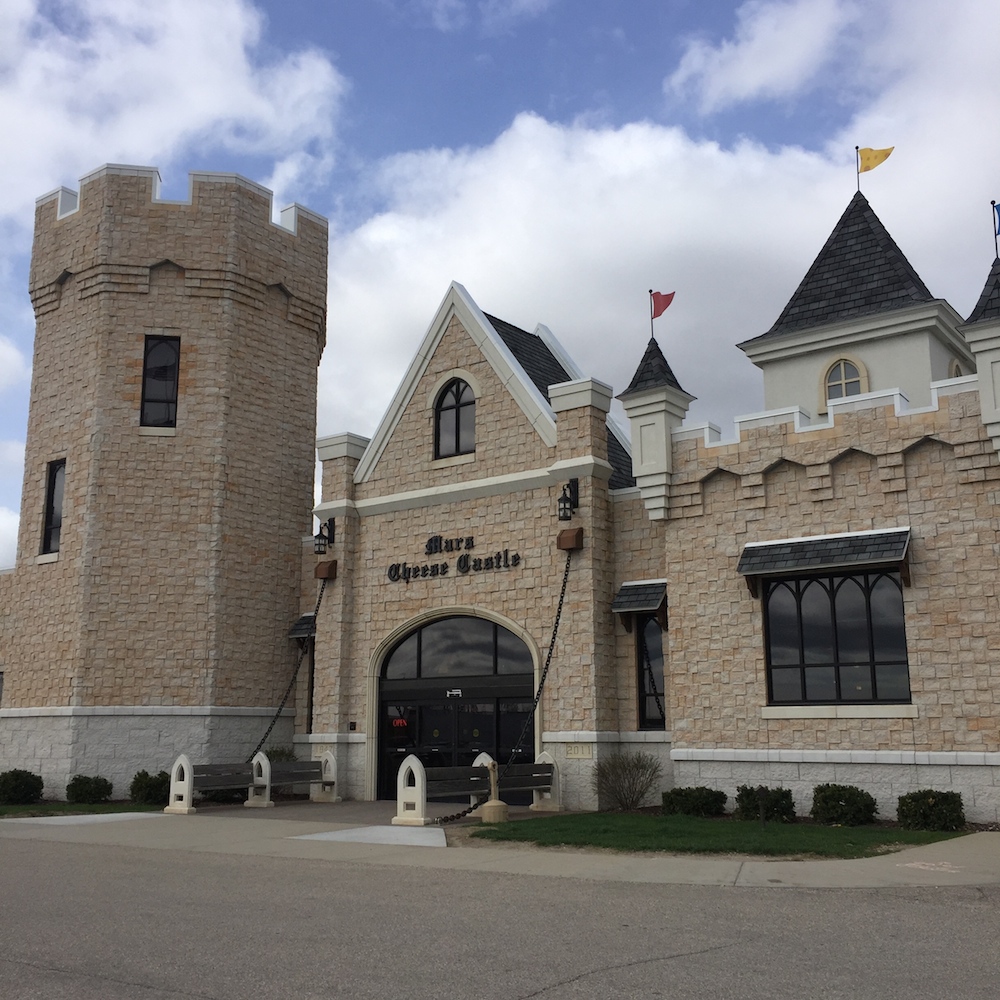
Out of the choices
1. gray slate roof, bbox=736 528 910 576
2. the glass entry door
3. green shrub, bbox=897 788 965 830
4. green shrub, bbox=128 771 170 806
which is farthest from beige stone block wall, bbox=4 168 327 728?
green shrub, bbox=897 788 965 830

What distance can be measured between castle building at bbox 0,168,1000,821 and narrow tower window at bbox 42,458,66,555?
8 centimetres

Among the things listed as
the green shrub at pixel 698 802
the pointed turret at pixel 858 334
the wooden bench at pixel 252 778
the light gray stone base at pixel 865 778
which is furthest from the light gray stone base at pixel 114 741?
the pointed turret at pixel 858 334

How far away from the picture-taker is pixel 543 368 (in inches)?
958

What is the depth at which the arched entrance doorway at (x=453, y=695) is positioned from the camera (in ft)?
69.1

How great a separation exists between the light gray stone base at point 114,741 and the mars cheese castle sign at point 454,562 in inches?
205

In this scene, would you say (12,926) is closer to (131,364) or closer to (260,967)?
(260,967)

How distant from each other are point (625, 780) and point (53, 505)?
1487 cm

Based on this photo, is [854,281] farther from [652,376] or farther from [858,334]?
[652,376]

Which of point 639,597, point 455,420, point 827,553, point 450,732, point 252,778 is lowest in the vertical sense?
point 252,778

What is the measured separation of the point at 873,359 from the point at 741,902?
14756 mm

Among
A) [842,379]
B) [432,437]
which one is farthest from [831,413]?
[432,437]

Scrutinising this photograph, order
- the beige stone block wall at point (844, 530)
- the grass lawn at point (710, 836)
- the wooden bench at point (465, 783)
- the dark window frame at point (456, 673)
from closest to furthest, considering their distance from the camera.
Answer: the grass lawn at point (710, 836), the beige stone block wall at point (844, 530), the wooden bench at point (465, 783), the dark window frame at point (456, 673)

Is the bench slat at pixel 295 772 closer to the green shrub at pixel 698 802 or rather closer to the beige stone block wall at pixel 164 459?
the beige stone block wall at pixel 164 459

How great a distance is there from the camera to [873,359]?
70.8ft
